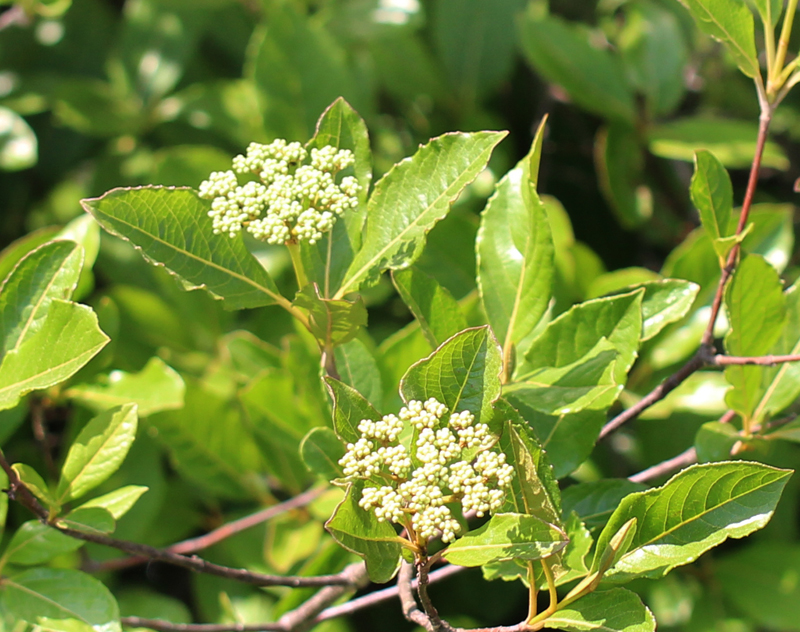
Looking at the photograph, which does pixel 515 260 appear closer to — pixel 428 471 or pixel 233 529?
pixel 428 471

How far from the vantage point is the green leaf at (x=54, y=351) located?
896mm

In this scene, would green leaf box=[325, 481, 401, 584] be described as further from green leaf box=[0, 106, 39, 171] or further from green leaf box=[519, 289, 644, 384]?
green leaf box=[0, 106, 39, 171]

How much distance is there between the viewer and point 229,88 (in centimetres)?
222

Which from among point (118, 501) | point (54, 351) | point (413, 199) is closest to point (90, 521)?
point (118, 501)

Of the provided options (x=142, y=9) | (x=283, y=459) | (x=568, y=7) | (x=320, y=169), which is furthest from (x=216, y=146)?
(x=320, y=169)

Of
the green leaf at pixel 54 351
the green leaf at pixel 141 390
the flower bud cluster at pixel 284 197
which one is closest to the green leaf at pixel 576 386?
the flower bud cluster at pixel 284 197

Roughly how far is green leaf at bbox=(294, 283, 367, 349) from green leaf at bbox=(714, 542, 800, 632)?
1.56m

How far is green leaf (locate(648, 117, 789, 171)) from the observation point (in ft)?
6.29

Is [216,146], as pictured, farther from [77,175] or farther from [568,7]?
[568,7]

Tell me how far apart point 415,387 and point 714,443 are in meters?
0.53

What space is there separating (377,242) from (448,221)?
0.80 meters

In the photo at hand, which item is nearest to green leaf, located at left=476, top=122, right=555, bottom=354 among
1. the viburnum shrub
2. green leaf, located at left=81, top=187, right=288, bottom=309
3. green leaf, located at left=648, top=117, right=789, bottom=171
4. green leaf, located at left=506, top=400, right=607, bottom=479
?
the viburnum shrub

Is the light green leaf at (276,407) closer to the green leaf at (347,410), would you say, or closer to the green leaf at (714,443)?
the green leaf at (347,410)

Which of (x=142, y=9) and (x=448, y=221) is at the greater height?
→ (x=142, y=9)
